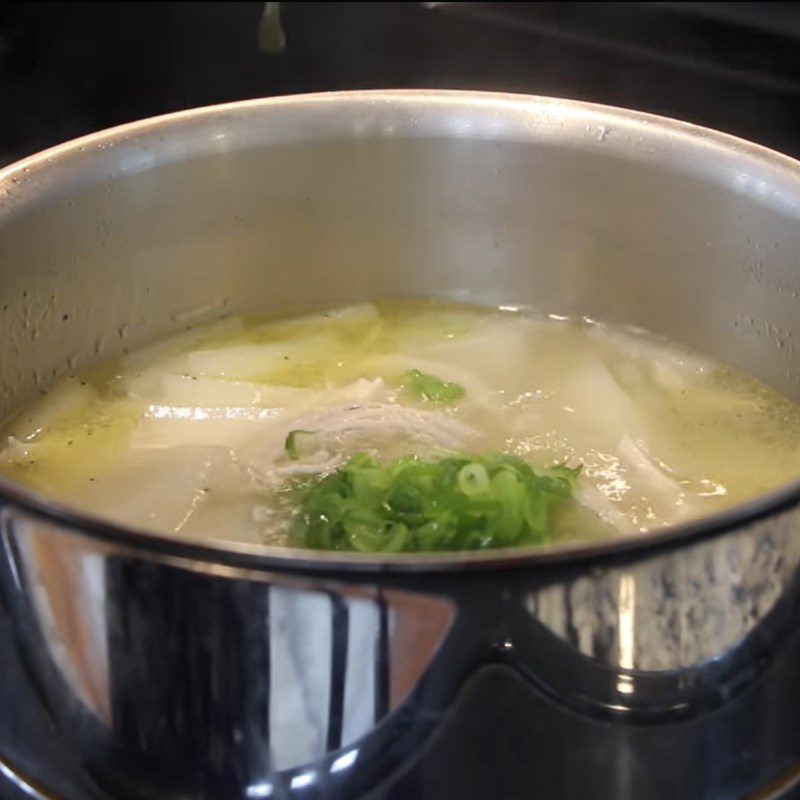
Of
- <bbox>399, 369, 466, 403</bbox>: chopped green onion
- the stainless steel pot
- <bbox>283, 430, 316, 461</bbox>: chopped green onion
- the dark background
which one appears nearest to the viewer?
the stainless steel pot

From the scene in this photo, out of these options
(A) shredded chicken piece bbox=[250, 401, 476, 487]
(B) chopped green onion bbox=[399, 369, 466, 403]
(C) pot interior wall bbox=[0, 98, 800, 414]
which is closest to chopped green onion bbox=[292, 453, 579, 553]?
(A) shredded chicken piece bbox=[250, 401, 476, 487]

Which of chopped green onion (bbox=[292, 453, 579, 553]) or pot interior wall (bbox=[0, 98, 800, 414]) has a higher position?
pot interior wall (bbox=[0, 98, 800, 414])

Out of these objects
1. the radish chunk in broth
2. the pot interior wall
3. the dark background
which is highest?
the dark background

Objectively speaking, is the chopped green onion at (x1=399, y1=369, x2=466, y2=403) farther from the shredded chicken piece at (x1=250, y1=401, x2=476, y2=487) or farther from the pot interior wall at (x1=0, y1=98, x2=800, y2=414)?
the pot interior wall at (x1=0, y1=98, x2=800, y2=414)

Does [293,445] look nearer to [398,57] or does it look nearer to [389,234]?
[389,234]

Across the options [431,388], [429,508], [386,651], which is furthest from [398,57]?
[386,651]

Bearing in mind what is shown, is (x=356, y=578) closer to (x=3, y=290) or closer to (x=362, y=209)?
(x=3, y=290)

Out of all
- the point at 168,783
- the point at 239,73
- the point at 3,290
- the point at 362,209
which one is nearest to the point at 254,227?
the point at 362,209
